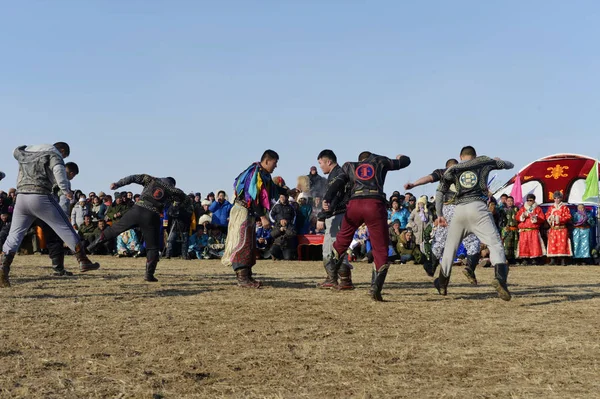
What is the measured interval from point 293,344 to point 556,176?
20.0 meters

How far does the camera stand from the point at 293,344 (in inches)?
223

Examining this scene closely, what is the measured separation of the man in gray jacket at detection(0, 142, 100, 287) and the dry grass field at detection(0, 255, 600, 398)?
67 cm

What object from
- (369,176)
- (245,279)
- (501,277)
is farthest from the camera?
(245,279)

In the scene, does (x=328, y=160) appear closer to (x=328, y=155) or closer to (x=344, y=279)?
Result: (x=328, y=155)

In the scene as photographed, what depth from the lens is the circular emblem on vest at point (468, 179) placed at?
873cm

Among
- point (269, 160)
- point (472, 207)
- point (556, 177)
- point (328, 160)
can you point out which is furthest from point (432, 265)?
point (556, 177)

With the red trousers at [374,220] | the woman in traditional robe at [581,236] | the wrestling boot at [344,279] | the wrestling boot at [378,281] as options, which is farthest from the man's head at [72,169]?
the woman in traditional robe at [581,236]

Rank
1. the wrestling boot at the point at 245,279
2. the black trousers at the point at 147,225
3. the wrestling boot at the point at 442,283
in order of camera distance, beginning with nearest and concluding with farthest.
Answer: the wrestling boot at the point at 442,283 < the wrestling boot at the point at 245,279 < the black trousers at the point at 147,225

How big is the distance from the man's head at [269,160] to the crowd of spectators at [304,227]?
6827 mm

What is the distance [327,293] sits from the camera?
9570mm

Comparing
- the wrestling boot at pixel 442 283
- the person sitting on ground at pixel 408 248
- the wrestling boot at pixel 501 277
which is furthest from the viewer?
the person sitting on ground at pixel 408 248

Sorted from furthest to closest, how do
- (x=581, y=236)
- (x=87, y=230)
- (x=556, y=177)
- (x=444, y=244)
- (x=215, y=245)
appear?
(x=556, y=177)
(x=87, y=230)
(x=215, y=245)
(x=581, y=236)
(x=444, y=244)

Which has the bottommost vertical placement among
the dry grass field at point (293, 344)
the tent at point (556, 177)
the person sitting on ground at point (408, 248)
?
the dry grass field at point (293, 344)

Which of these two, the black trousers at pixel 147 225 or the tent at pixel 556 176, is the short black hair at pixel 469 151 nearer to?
the black trousers at pixel 147 225
